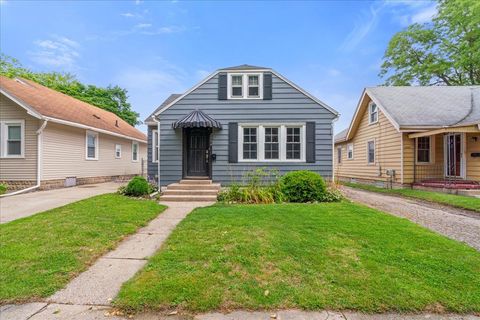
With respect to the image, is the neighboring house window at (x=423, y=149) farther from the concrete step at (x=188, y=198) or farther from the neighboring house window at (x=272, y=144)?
the concrete step at (x=188, y=198)

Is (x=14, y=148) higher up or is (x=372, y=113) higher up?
(x=372, y=113)

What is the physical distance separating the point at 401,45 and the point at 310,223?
2612 centimetres

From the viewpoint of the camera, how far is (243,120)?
10.3 m

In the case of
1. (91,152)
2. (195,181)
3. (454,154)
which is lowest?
(195,181)

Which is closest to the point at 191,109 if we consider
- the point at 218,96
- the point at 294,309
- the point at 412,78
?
the point at 218,96

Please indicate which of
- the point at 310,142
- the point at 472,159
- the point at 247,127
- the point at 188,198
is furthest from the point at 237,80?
the point at 472,159

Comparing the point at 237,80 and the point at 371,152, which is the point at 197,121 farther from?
the point at 371,152

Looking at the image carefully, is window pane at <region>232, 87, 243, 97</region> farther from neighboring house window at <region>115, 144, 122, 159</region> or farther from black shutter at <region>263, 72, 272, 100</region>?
neighboring house window at <region>115, 144, 122, 159</region>

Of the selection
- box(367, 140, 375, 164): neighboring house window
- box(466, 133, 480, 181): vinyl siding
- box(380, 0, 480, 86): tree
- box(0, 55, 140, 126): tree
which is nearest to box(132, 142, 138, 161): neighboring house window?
box(0, 55, 140, 126): tree

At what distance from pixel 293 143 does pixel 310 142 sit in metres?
0.68

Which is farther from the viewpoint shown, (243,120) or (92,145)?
(92,145)

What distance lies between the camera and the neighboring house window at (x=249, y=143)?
33.9 ft

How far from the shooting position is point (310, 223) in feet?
17.2

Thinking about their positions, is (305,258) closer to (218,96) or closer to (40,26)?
(218,96)
